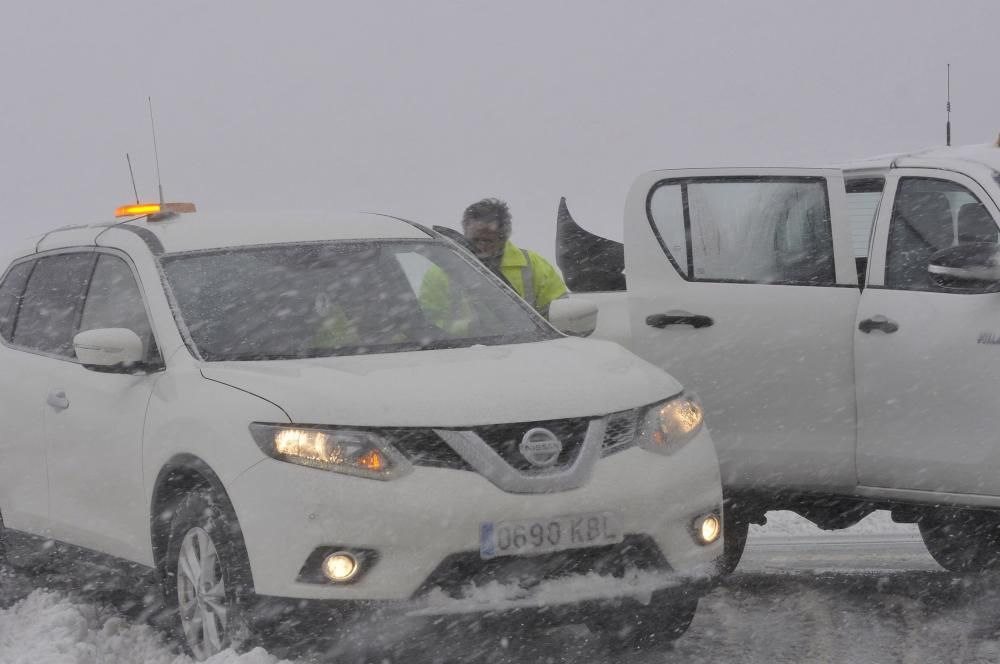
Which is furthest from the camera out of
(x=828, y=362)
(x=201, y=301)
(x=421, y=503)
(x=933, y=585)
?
(x=933, y=585)

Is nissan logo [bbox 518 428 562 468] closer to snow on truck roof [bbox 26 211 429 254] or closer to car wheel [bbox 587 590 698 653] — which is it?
car wheel [bbox 587 590 698 653]

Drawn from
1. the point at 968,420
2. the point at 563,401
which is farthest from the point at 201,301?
the point at 968,420

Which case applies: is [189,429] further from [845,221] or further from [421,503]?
[845,221]

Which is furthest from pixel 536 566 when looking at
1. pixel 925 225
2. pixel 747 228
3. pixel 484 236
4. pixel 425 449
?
pixel 484 236

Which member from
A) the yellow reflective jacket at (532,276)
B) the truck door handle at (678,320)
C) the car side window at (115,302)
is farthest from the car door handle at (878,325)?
the car side window at (115,302)

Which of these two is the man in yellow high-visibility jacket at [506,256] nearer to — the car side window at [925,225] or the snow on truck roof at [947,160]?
the snow on truck roof at [947,160]

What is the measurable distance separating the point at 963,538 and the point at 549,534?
116 inches

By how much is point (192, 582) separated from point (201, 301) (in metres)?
1.17

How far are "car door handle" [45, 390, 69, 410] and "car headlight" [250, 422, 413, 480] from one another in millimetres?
1636

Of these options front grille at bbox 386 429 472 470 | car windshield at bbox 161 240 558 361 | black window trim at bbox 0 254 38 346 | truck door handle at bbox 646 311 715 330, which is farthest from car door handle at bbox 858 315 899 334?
black window trim at bbox 0 254 38 346

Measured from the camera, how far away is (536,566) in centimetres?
508

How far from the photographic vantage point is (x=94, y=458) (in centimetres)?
614

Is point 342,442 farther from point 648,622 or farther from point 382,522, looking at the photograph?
point 648,622

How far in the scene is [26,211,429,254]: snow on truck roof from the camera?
653 cm
